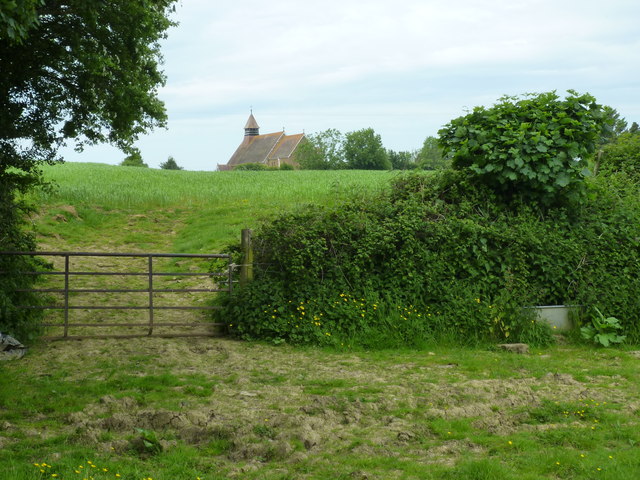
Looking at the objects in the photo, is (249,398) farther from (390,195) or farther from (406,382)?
(390,195)

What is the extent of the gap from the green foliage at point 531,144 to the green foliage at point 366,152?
7230 cm

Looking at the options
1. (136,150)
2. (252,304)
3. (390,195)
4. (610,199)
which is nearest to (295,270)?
(252,304)

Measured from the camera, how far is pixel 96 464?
17.0ft

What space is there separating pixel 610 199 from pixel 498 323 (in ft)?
13.0

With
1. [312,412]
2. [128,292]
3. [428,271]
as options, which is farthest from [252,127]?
[312,412]

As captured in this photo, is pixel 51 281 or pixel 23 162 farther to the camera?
pixel 51 281

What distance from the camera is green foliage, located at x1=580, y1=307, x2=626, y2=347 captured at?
10.8m

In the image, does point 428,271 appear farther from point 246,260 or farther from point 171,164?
point 171,164

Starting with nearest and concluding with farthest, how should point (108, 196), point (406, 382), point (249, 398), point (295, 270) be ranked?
point (249, 398) → point (406, 382) → point (295, 270) → point (108, 196)

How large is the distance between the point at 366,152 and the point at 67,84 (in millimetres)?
73587

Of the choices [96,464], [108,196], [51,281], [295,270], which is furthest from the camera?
[108,196]

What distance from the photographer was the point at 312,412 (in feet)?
22.2

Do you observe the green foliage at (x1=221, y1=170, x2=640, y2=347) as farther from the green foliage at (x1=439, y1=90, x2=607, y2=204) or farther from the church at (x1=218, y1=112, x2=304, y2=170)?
the church at (x1=218, y1=112, x2=304, y2=170)

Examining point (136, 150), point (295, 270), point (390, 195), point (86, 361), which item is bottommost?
point (86, 361)
